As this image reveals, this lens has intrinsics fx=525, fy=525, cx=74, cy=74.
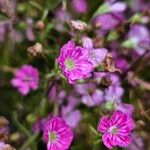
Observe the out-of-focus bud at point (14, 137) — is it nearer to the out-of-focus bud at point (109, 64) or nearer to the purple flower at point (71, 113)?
the purple flower at point (71, 113)

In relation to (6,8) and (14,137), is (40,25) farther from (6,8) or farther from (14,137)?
(14,137)

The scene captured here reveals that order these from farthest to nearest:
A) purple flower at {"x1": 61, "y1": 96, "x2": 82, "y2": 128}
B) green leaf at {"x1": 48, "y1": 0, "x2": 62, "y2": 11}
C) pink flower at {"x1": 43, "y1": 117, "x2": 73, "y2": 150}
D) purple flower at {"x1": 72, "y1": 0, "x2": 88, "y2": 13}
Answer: purple flower at {"x1": 72, "y1": 0, "x2": 88, "y2": 13} < purple flower at {"x1": 61, "y1": 96, "x2": 82, "y2": 128} < green leaf at {"x1": 48, "y1": 0, "x2": 62, "y2": 11} < pink flower at {"x1": 43, "y1": 117, "x2": 73, "y2": 150}

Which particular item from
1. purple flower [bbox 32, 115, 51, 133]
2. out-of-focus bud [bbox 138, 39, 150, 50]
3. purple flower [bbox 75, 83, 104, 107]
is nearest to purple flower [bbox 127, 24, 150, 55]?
out-of-focus bud [bbox 138, 39, 150, 50]

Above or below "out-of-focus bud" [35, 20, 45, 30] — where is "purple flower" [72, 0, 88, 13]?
above

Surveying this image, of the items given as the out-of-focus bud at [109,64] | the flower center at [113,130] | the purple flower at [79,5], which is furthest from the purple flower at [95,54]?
the purple flower at [79,5]

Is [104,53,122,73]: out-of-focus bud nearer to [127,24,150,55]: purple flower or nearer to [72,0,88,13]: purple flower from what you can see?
[127,24,150,55]: purple flower
